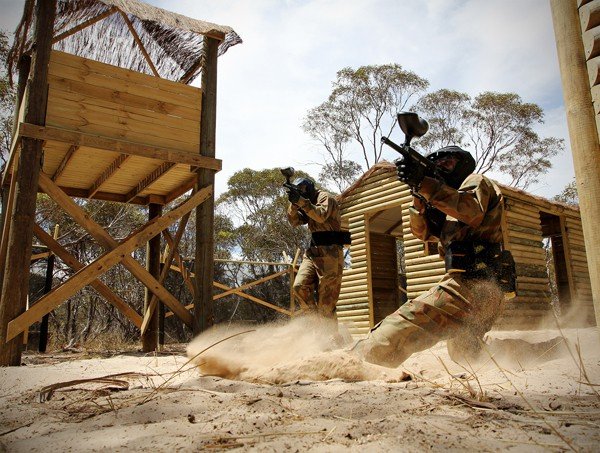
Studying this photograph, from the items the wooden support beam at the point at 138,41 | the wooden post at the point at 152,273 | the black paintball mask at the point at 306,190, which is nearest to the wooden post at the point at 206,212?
the wooden support beam at the point at 138,41

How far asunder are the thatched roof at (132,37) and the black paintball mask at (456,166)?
435 centimetres

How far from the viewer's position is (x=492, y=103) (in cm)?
2202

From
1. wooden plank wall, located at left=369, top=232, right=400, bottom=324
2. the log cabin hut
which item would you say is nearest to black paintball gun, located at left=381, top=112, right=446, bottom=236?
the log cabin hut

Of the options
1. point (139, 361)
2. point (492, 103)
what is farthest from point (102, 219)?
point (492, 103)

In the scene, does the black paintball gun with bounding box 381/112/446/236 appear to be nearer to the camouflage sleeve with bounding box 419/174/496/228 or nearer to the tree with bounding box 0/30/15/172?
the camouflage sleeve with bounding box 419/174/496/228

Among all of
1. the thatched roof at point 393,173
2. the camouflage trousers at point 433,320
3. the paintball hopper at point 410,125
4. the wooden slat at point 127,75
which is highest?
the wooden slat at point 127,75

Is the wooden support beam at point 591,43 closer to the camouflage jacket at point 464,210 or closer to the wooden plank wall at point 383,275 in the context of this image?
the camouflage jacket at point 464,210

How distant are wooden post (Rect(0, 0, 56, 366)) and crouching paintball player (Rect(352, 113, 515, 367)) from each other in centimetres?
383

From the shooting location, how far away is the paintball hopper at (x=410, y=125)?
330 cm

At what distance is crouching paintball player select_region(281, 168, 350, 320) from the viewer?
18.9ft

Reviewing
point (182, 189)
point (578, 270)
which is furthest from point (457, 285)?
point (578, 270)

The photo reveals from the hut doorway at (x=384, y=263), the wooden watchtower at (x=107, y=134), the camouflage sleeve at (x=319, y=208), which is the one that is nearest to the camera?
the wooden watchtower at (x=107, y=134)

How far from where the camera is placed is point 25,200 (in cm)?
499

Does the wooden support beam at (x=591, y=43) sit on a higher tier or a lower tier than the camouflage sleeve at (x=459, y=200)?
higher
